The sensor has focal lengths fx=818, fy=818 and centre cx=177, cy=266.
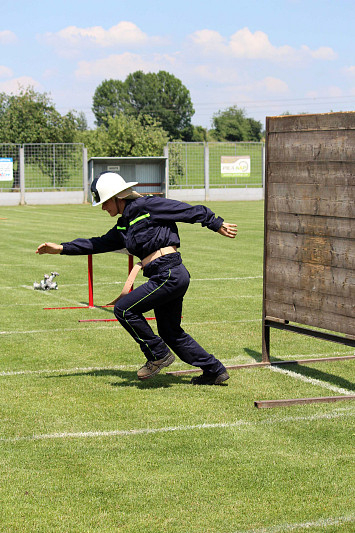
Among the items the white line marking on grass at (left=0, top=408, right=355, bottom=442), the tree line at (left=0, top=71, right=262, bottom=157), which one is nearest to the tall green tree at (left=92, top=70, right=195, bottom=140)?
the tree line at (left=0, top=71, right=262, bottom=157)

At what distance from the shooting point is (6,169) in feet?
165

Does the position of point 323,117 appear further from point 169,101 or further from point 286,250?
point 169,101

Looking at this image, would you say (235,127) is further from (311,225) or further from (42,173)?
(311,225)

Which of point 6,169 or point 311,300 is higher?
point 6,169

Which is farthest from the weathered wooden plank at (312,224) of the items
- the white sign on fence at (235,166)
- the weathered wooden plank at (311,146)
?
the white sign on fence at (235,166)

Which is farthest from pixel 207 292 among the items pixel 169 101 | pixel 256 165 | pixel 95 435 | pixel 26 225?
pixel 169 101

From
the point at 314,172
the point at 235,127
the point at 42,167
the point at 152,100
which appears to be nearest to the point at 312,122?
the point at 314,172

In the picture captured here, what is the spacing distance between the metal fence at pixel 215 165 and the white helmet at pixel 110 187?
47.3 metres

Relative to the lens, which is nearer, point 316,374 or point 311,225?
point 311,225

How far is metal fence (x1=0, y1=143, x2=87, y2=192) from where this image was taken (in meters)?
50.4

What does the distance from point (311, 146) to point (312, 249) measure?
0.98 m

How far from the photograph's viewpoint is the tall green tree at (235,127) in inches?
5064

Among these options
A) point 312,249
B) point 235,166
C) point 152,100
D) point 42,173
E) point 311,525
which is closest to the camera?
point 311,525

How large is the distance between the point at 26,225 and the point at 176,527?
91.4 ft
